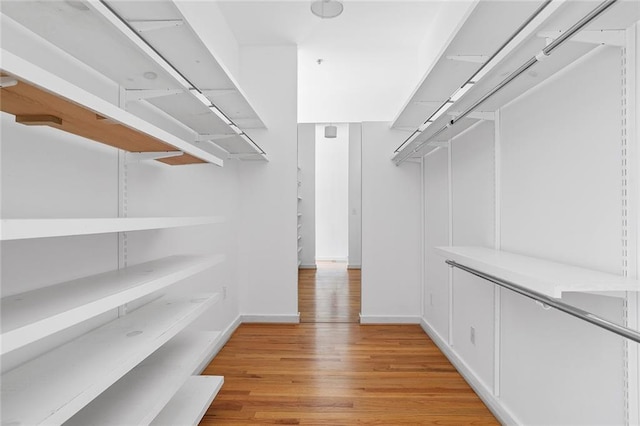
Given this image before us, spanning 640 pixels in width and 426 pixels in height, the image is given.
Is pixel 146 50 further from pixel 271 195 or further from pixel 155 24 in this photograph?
pixel 271 195

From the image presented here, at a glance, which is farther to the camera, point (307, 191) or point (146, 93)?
point (307, 191)

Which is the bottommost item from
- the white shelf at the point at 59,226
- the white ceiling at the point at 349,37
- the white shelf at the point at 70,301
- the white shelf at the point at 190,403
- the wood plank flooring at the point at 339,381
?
the wood plank flooring at the point at 339,381

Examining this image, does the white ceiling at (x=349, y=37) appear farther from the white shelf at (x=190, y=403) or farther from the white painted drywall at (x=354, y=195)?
the white shelf at (x=190, y=403)

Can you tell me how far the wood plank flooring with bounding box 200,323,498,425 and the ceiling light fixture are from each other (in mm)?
2863

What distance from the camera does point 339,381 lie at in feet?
7.61

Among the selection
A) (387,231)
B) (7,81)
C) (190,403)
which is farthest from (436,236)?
(7,81)

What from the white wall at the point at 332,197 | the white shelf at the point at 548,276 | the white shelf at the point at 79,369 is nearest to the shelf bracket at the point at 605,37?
the white shelf at the point at 548,276

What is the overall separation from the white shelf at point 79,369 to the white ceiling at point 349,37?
8.87 ft

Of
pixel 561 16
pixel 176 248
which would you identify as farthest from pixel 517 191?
pixel 176 248

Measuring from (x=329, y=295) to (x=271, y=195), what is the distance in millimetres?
1866

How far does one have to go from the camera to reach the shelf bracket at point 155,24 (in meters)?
1.41

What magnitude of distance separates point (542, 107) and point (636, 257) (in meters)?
0.76

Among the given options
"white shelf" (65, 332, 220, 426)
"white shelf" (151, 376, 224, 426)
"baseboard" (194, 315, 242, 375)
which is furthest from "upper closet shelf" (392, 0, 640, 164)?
"baseboard" (194, 315, 242, 375)

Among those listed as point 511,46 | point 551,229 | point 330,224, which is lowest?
point 330,224
